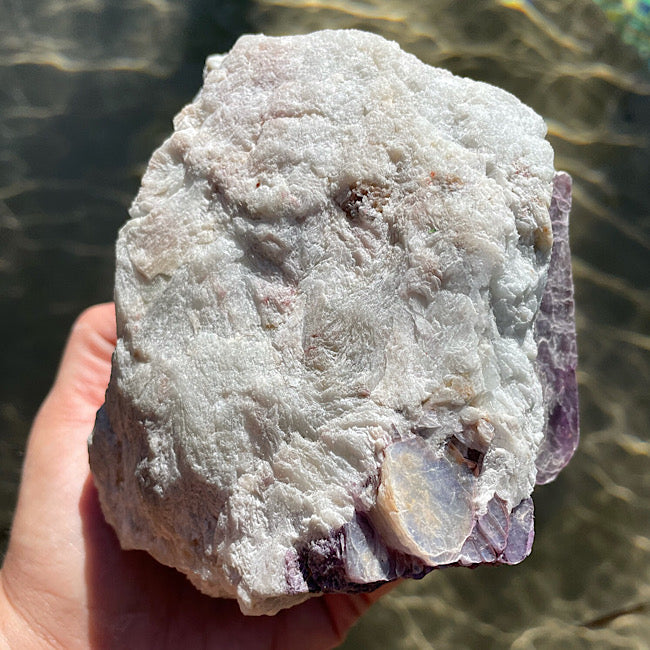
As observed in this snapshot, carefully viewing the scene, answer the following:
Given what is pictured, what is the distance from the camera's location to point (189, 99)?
2.42 meters

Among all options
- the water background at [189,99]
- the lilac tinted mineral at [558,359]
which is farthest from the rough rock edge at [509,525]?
the water background at [189,99]

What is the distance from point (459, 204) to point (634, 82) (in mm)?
1739

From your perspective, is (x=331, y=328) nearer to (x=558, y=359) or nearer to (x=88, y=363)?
(x=558, y=359)

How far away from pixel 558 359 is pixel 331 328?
592 millimetres

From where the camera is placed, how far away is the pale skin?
1.46m

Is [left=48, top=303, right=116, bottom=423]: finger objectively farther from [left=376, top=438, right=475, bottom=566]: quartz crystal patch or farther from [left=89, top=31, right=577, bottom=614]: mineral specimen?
[left=376, top=438, right=475, bottom=566]: quartz crystal patch

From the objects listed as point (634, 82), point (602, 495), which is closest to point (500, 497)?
point (602, 495)

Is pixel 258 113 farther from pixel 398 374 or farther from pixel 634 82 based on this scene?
pixel 634 82

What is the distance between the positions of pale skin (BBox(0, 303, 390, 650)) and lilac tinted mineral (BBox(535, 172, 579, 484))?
1.83ft

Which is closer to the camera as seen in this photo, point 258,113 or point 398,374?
point 398,374

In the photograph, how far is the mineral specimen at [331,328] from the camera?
1.04 m

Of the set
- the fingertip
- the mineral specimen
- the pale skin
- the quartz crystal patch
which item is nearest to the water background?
the fingertip

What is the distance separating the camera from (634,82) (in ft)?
7.81

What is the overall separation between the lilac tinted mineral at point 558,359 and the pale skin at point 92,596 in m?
0.56
